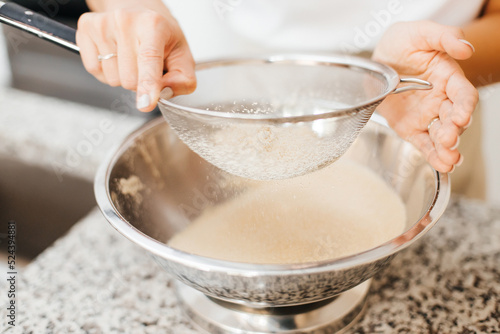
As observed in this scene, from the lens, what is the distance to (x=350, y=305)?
1.83 ft

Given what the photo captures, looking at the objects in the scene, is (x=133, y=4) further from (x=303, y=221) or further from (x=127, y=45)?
(x=303, y=221)

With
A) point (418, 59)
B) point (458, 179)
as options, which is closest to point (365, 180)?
point (418, 59)

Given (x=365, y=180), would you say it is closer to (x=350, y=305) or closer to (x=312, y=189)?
(x=312, y=189)

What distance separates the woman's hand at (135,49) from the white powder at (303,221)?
0.20 meters

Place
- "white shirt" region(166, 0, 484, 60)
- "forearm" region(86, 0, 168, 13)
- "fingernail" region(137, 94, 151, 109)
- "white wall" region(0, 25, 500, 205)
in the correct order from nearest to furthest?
"fingernail" region(137, 94, 151, 109) → "forearm" region(86, 0, 168, 13) → "white shirt" region(166, 0, 484, 60) → "white wall" region(0, 25, 500, 205)

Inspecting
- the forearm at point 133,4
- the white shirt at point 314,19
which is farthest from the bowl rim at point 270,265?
the white shirt at point 314,19

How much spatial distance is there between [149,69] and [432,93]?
0.40 meters

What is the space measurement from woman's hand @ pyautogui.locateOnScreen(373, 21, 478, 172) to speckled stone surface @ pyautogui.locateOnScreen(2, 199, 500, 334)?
17cm

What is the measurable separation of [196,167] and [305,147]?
0.23 metres

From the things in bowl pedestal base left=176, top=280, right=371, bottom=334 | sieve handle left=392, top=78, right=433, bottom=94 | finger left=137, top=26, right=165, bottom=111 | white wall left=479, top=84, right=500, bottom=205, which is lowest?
white wall left=479, top=84, right=500, bottom=205

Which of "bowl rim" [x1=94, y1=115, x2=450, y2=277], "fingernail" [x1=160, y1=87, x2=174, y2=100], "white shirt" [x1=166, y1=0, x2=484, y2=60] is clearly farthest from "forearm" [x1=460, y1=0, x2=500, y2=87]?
"fingernail" [x1=160, y1=87, x2=174, y2=100]

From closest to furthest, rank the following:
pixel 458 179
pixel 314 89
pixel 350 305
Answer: pixel 350 305
pixel 314 89
pixel 458 179

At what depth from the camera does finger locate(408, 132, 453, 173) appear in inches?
22.5

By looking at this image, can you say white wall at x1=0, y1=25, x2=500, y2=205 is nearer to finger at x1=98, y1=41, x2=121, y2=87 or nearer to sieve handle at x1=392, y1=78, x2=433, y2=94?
sieve handle at x1=392, y1=78, x2=433, y2=94
